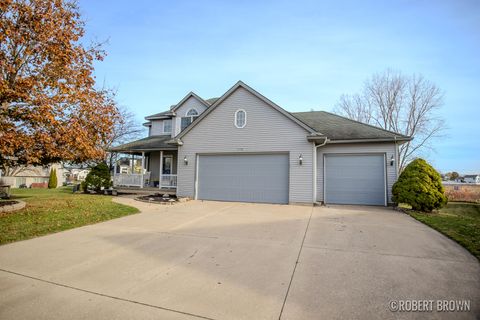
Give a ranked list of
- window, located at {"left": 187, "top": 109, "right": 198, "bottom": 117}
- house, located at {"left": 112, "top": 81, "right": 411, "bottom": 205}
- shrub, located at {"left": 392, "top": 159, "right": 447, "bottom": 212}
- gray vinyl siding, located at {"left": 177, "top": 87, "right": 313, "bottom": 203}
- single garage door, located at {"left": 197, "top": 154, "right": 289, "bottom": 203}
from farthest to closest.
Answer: window, located at {"left": 187, "top": 109, "right": 198, "bottom": 117} < single garage door, located at {"left": 197, "top": 154, "right": 289, "bottom": 203} < house, located at {"left": 112, "top": 81, "right": 411, "bottom": 205} < gray vinyl siding, located at {"left": 177, "top": 87, "right": 313, "bottom": 203} < shrub, located at {"left": 392, "top": 159, "right": 447, "bottom": 212}

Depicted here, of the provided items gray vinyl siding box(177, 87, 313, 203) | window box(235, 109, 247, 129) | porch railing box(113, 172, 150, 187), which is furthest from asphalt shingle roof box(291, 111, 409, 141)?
porch railing box(113, 172, 150, 187)

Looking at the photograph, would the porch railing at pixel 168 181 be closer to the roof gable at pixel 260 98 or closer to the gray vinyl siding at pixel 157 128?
the roof gable at pixel 260 98

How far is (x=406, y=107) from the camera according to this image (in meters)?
25.0

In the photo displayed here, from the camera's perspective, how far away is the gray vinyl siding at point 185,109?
16.8 metres

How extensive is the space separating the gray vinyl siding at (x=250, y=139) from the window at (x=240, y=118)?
18 cm

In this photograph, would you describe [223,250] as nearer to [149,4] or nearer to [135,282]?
[135,282]

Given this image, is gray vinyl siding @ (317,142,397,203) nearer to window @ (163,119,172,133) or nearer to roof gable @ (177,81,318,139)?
roof gable @ (177,81,318,139)

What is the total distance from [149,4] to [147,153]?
10271mm

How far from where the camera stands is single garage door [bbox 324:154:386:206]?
11984 millimetres

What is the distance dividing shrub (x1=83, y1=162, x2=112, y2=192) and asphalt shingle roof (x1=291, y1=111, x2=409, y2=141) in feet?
44.8

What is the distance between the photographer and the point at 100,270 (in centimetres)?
396

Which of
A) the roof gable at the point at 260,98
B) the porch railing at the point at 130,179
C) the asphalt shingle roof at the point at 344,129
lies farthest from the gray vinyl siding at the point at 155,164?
the asphalt shingle roof at the point at 344,129

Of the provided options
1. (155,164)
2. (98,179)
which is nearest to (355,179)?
(155,164)
